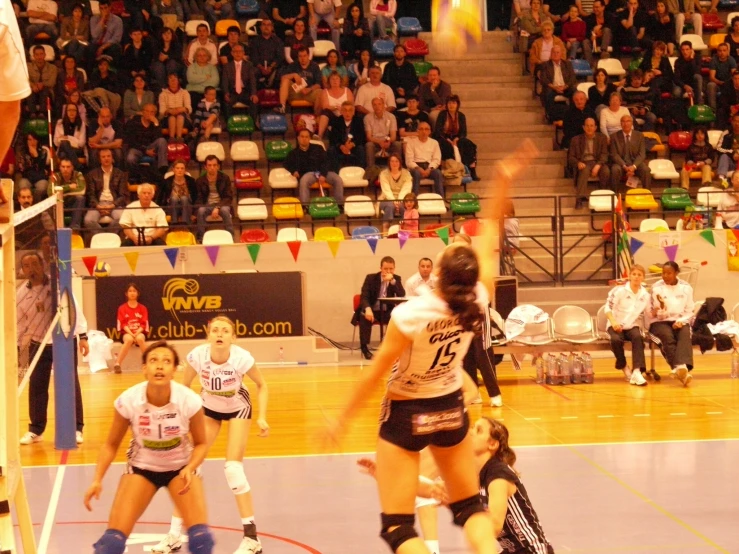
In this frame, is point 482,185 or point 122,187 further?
point 482,185

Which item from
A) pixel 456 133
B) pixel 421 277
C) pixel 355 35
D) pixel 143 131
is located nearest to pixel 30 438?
pixel 421 277

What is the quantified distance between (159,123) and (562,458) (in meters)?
12.2

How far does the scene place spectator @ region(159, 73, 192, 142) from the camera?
19.0 metres

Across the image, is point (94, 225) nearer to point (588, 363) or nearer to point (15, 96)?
point (588, 363)

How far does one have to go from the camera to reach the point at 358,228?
17500 mm

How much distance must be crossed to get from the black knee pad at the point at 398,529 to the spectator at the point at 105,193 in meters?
13.2

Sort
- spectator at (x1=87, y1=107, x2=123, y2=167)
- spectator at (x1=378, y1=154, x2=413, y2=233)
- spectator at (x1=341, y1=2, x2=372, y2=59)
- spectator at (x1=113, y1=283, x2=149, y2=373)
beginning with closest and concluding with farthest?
spectator at (x1=113, y1=283, x2=149, y2=373), spectator at (x1=378, y1=154, x2=413, y2=233), spectator at (x1=87, y1=107, x2=123, y2=167), spectator at (x1=341, y1=2, x2=372, y2=59)

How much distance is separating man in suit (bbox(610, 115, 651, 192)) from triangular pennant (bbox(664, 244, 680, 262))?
2152 millimetres

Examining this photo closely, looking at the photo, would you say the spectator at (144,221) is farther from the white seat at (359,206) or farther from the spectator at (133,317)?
the white seat at (359,206)

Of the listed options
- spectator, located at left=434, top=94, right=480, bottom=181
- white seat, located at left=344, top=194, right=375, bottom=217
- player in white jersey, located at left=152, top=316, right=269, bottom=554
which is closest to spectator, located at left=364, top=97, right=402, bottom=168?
spectator, located at left=434, top=94, right=480, bottom=181

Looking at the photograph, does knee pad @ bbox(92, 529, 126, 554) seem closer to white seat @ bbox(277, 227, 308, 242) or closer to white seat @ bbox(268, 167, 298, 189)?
white seat @ bbox(277, 227, 308, 242)

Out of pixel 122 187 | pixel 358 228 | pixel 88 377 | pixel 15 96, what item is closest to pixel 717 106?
pixel 358 228

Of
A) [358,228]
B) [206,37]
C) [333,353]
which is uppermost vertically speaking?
[206,37]

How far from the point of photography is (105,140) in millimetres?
18594
